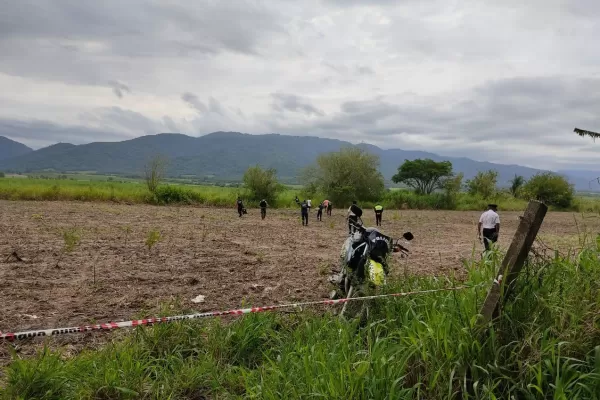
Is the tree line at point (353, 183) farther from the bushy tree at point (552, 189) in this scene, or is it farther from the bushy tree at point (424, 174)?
the bushy tree at point (424, 174)

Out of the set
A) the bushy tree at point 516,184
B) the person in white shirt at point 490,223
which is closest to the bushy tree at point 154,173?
the person in white shirt at point 490,223

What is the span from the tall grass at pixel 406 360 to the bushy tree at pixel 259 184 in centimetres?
3692

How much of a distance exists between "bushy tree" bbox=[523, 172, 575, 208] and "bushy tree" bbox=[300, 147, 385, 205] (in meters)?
19.1

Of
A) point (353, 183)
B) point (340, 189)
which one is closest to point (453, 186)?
point (353, 183)

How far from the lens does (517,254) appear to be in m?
3.09

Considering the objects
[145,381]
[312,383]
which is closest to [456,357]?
[312,383]

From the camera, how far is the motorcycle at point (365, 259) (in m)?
4.77

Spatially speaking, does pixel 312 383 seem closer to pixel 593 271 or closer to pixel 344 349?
pixel 344 349

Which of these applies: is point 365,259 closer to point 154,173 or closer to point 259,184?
point 259,184

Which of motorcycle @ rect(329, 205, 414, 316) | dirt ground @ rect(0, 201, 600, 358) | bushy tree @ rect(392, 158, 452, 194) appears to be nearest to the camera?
motorcycle @ rect(329, 205, 414, 316)

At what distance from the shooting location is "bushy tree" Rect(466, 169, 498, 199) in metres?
54.2

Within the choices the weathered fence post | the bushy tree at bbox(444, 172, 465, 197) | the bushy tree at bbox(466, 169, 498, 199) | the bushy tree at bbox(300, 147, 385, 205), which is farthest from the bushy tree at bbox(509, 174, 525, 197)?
the weathered fence post

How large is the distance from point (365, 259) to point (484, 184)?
181ft

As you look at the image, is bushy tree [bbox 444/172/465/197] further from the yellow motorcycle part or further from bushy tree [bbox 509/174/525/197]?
the yellow motorcycle part
